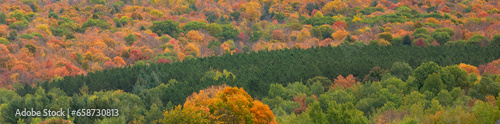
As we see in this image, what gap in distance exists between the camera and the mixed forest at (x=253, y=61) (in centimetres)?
3681

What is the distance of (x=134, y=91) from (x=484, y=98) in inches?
1360

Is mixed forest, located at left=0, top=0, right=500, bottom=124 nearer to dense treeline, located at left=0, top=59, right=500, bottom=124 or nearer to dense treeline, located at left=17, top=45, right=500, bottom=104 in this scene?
dense treeline, located at left=0, top=59, right=500, bottom=124

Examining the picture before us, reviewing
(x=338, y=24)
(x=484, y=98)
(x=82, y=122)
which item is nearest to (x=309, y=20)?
(x=338, y=24)

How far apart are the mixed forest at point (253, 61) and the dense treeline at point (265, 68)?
0.75ft

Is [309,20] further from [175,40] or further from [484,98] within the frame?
[484,98]

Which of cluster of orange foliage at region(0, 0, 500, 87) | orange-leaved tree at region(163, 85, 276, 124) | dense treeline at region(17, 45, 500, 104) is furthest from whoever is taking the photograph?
cluster of orange foliage at region(0, 0, 500, 87)

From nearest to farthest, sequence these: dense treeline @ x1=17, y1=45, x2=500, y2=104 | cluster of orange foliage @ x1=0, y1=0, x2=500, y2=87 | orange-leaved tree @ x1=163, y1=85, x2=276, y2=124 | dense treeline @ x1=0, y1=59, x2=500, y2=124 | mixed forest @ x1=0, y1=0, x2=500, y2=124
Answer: orange-leaved tree @ x1=163, y1=85, x2=276, y2=124 < dense treeline @ x1=0, y1=59, x2=500, y2=124 < mixed forest @ x1=0, y1=0, x2=500, y2=124 < dense treeline @ x1=17, y1=45, x2=500, y2=104 < cluster of orange foliage @ x1=0, y1=0, x2=500, y2=87

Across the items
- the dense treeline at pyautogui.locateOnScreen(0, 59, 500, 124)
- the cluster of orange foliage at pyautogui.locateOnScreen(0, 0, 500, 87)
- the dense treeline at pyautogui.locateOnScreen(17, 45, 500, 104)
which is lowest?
the cluster of orange foliage at pyautogui.locateOnScreen(0, 0, 500, 87)

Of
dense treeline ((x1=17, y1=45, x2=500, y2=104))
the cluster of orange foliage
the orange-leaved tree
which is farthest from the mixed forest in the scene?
the cluster of orange foliage

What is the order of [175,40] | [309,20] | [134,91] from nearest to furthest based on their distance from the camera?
[134,91]
[175,40]
[309,20]

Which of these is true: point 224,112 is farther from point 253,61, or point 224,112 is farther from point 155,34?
point 155,34

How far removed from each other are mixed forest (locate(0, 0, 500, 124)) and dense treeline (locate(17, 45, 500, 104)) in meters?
0.23

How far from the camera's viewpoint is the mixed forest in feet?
121

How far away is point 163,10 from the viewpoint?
14950 centimetres
